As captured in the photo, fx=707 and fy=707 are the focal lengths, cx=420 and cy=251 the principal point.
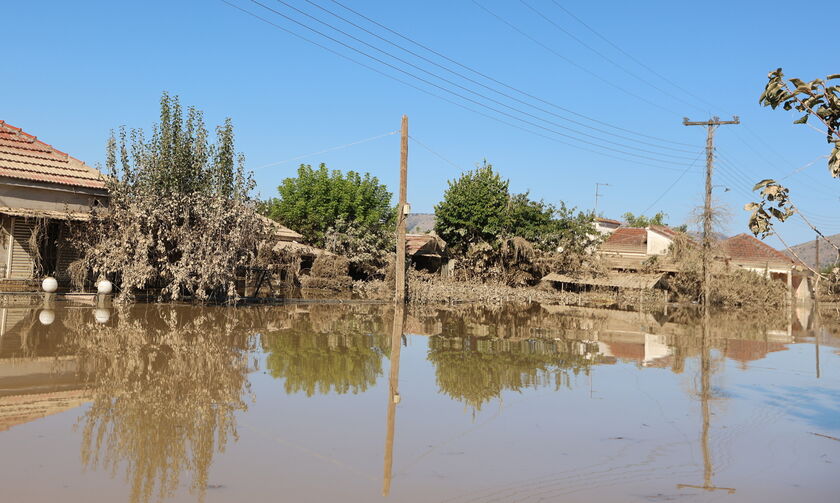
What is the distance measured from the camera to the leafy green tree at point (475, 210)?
36844 millimetres

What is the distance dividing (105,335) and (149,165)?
27.7 ft

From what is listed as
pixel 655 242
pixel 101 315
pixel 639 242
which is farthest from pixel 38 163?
pixel 639 242

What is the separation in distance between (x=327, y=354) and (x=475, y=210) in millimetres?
24423

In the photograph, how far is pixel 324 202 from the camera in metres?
39.9

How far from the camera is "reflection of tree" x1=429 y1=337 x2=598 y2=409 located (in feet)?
35.6

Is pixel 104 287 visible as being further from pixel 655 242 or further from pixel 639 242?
pixel 639 242

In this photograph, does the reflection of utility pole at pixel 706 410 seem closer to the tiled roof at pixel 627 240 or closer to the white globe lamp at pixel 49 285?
the white globe lamp at pixel 49 285

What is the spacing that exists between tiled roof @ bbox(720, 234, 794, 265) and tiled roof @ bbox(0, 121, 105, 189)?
1536 inches

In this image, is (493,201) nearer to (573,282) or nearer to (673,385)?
(573,282)

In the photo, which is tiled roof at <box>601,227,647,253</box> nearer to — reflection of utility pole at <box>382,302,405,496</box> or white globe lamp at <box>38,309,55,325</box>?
reflection of utility pole at <box>382,302,405,496</box>

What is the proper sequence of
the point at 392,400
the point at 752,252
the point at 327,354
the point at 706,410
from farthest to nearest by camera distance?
the point at 752,252
the point at 327,354
the point at 706,410
the point at 392,400

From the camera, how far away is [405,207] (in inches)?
976

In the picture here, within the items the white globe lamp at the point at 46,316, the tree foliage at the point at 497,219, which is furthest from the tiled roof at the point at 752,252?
the white globe lamp at the point at 46,316

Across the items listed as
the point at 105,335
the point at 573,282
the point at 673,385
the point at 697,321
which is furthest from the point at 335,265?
the point at 673,385
